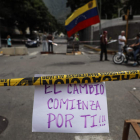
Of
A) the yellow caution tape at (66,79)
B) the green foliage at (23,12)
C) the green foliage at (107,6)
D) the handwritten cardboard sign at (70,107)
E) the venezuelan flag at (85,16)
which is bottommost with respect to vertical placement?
the handwritten cardboard sign at (70,107)

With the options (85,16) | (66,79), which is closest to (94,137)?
(66,79)

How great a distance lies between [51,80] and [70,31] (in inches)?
334

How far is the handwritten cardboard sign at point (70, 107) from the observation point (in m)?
1.96

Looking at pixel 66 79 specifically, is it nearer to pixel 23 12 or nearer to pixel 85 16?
pixel 85 16

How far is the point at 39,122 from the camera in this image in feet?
6.57

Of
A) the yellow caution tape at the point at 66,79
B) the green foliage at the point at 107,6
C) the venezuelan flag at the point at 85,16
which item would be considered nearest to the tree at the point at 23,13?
the green foliage at the point at 107,6

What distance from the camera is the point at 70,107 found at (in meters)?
1.98

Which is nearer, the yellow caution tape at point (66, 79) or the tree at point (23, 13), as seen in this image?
the yellow caution tape at point (66, 79)

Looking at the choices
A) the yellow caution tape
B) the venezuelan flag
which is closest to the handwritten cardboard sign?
the yellow caution tape

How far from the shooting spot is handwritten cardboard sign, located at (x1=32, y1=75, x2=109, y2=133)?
1964mm

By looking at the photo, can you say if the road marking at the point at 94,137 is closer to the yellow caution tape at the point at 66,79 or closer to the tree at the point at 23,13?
the yellow caution tape at the point at 66,79

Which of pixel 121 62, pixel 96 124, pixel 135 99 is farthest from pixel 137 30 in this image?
pixel 96 124

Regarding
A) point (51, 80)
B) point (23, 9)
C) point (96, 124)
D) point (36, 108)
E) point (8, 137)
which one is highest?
point (23, 9)

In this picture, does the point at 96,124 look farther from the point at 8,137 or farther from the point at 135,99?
the point at 135,99
